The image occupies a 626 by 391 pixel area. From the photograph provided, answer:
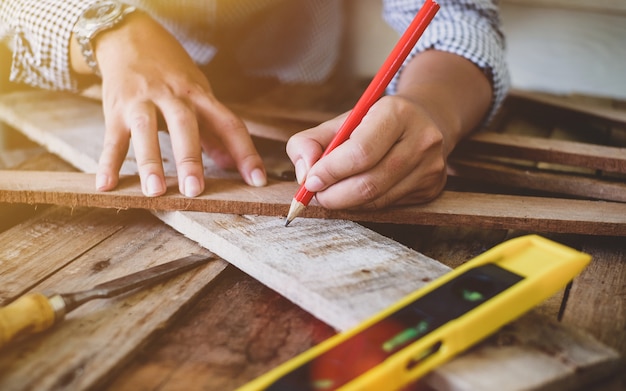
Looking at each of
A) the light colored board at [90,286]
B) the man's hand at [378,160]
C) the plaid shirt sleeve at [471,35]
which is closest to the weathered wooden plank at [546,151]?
the plaid shirt sleeve at [471,35]

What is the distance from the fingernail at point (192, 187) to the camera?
0.95 meters

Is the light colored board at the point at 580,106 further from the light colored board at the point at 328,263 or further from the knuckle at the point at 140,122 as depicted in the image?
the knuckle at the point at 140,122

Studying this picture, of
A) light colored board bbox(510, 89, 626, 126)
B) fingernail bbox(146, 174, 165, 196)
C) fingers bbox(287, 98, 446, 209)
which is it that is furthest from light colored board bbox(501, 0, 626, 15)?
fingernail bbox(146, 174, 165, 196)

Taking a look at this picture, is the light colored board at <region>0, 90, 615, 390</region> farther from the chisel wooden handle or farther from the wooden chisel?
the chisel wooden handle

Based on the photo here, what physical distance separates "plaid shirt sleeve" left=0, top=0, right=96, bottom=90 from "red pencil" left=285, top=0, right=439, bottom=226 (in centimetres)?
72

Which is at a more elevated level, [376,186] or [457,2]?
[457,2]

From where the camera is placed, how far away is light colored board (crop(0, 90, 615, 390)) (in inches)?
26.3

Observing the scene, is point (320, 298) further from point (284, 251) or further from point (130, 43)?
point (130, 43)

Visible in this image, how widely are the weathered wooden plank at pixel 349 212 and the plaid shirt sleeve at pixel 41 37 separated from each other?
0.46m

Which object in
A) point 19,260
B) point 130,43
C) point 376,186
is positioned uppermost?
point 130,43

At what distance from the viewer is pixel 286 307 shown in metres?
0.76

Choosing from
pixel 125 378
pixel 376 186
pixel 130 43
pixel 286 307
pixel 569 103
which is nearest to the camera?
pixel 125 378

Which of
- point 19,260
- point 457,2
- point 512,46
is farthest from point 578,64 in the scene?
point 19,260

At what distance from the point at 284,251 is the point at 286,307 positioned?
0.08 metres
